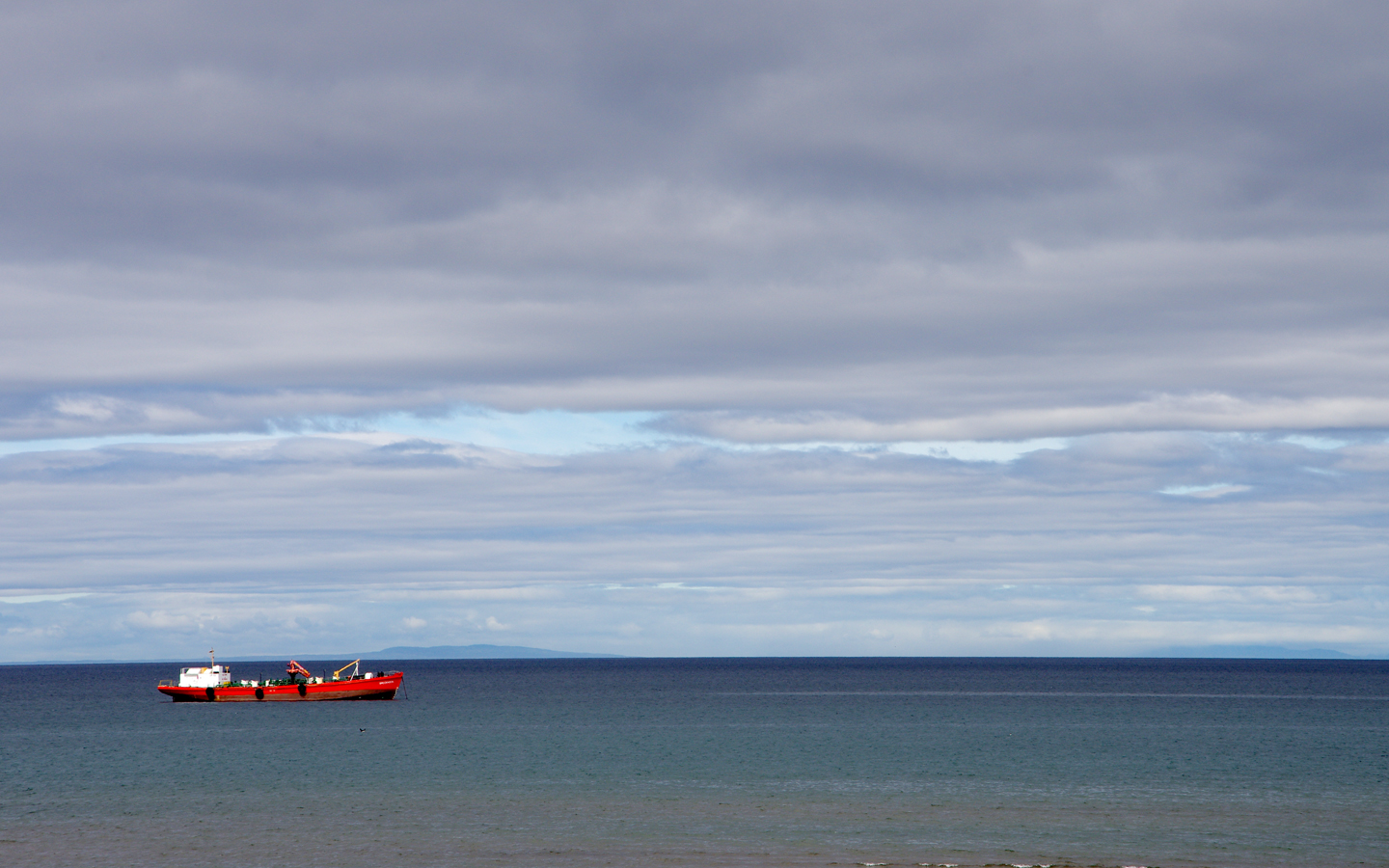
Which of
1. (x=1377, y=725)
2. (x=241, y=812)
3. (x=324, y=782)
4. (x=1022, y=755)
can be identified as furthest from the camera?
(x=1377, y=725)

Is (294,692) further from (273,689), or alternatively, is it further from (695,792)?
(695,792)

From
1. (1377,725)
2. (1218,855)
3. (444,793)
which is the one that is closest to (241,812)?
(444,793)

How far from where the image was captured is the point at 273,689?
153 meters

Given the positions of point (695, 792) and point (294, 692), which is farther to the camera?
point (294, 692)

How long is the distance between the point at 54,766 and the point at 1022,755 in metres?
62.4

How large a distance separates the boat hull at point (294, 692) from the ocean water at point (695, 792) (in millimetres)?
26022

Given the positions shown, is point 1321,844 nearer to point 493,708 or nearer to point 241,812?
point 241,812

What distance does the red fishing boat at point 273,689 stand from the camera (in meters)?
153

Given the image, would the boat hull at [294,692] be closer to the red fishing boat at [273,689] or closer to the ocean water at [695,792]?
the red fishing boat at [273,689]

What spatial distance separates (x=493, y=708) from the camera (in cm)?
15025

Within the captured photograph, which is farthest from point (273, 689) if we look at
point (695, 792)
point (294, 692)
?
point (695, 792)

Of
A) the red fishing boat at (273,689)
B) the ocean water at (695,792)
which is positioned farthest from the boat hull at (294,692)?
the ocean water at (695,792)

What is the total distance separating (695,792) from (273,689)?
336 feet

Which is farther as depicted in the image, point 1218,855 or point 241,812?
point 241,812
